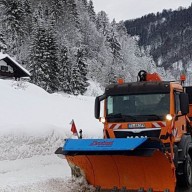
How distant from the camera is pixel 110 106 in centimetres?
904

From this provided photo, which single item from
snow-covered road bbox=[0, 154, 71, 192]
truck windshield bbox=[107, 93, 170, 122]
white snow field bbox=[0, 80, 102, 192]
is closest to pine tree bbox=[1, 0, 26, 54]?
white snow field bbox=[0, 80, 102, 192]

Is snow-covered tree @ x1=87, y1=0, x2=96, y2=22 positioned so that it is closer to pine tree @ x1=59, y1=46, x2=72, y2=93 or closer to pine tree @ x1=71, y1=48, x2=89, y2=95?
pine tree @ x1=71, y1=48, x2=89, y2=95

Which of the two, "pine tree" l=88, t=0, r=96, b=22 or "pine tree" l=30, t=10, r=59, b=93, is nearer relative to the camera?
"pine tree" l=30, t=10, r=59, b=93

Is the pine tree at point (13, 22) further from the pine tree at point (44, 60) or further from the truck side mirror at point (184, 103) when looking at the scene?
the truck side mirror at point (184, 103)

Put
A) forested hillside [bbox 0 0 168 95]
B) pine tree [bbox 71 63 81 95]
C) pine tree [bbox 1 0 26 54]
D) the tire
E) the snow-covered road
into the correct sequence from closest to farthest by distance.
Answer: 1. the snow-covered road
2. the tire
3. forested hillside [bbox 0 0 168 95]
4. pine tree [bbox 71 63 81 95]
5. pine tree [bbox 1 0 26 54]

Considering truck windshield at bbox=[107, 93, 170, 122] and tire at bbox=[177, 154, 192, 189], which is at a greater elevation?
truck windshield at bbox=[107, 93, 170, 122]

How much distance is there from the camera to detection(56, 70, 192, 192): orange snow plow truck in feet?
24.2

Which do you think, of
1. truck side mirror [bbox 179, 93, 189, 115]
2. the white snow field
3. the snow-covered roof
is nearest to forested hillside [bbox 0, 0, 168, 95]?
the snow-covered roof

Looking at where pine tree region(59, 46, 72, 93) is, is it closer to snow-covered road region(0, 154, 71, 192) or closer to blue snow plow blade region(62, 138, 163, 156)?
snow-covered road region(0, 154, 71, 192)

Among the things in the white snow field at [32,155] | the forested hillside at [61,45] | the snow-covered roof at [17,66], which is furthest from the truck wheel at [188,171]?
the forested hillside at [61,45]

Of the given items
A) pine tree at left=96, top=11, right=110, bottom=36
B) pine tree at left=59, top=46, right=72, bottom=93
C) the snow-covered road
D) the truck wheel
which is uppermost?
pine tree at left=96, top=11, right=110, bottom=36

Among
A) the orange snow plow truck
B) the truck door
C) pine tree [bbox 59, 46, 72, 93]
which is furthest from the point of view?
pine tree [bbox 59, 46, 72, 93]

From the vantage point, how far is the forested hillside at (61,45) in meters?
52.3

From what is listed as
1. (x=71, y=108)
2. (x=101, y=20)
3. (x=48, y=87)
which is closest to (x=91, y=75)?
(x=48, y=87)
